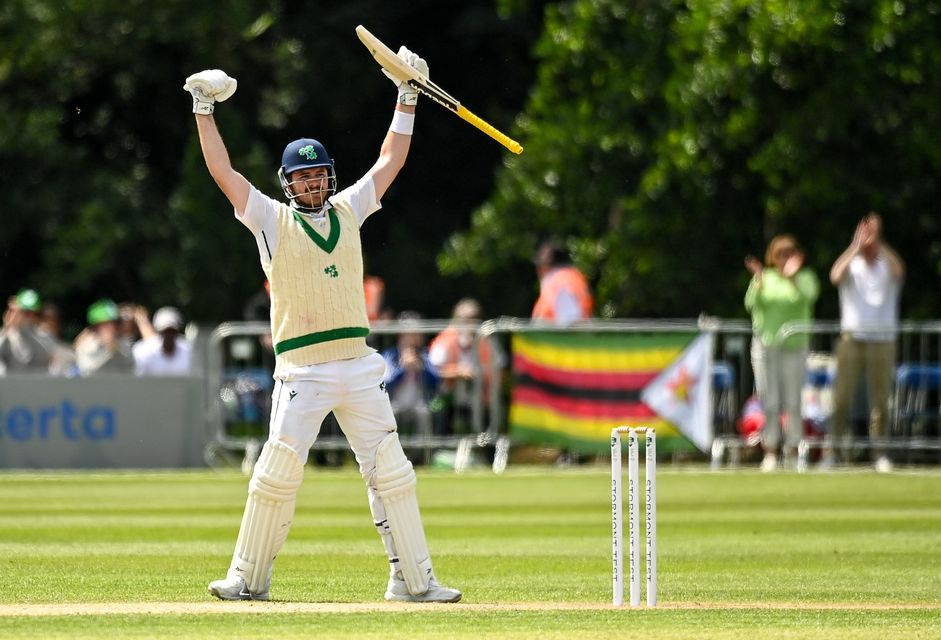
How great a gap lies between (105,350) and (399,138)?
11.9 m

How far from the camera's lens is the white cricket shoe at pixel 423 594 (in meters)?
9.23

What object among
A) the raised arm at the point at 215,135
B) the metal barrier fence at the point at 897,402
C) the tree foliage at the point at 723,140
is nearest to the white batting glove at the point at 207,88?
the raised arm at the point at 215,135

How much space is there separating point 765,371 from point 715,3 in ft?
17.5

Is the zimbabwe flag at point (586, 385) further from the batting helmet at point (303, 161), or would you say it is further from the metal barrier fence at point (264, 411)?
the batting helmet at point (303, 161)

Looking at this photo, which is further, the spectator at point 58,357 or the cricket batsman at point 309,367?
the spectator at point 58,357

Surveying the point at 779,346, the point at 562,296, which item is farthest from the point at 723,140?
the point at 779,346

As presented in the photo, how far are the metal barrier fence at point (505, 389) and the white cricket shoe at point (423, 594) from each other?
399 inches

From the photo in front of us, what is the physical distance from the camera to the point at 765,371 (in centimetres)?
1900

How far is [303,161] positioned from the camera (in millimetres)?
9344

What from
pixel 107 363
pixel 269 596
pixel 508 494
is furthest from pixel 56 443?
pixel 269 596

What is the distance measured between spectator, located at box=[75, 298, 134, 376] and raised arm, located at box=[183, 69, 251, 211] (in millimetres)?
11364

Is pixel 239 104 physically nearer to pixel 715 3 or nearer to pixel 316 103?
pixel 316 103

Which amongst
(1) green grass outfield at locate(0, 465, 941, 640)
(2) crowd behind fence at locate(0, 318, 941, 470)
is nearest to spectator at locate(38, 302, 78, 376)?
(2) crowd behind fence at locate(0, 318, 941, 470)

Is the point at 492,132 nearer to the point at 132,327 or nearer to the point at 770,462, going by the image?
the point at 770,462
